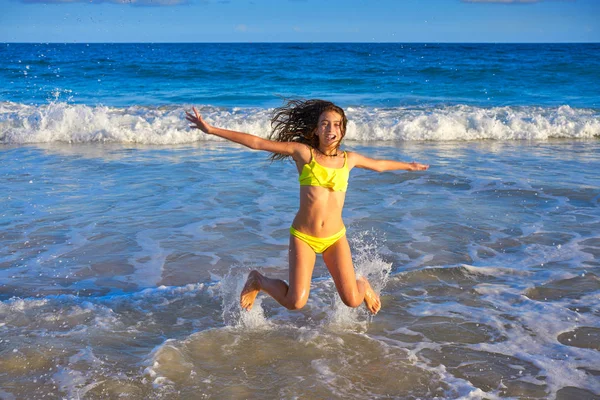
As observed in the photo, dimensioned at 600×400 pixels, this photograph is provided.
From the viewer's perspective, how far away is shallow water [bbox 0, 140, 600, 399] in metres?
4.20

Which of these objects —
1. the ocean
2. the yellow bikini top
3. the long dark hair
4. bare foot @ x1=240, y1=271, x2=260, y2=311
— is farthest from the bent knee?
the long dark hair

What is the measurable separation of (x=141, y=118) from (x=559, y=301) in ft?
43.7

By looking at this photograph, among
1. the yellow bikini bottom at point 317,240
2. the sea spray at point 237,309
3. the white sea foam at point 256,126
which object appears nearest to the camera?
the yellow bikini bottom at point 317,240

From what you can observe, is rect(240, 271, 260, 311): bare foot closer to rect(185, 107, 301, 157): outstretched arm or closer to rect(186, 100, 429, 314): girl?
rect(186, 100, 429, 314): girl

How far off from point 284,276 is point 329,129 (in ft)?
5.87

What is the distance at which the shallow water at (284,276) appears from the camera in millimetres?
4199

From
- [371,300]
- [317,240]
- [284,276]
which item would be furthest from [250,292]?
[284,276]

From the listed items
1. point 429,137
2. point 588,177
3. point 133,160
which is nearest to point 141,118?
point 133,160

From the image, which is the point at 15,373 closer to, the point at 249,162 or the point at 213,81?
the point at 249,162

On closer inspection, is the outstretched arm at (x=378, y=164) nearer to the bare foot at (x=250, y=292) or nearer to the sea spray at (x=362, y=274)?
the sea spray at (x=362, y=274)

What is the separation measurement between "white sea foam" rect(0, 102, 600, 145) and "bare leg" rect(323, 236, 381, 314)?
10.2 metres

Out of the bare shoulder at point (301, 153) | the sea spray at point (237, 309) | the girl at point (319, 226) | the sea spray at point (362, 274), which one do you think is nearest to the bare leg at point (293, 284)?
the girl at point (319, 226)

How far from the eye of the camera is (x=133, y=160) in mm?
12062

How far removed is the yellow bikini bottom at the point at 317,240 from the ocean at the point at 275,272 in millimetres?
627
